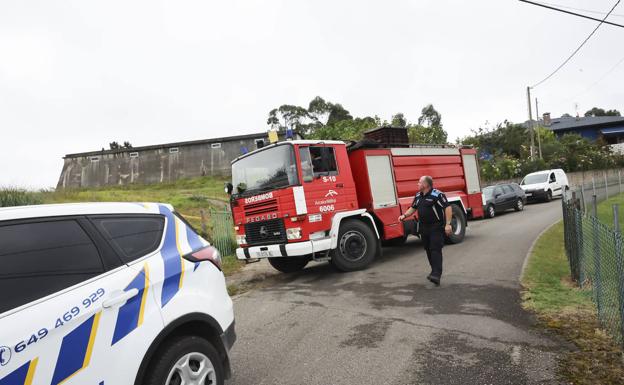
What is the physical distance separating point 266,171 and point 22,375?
6.21 m

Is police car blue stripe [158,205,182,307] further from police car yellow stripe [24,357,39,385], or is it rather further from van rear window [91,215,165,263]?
police car yellow stripe [24,357,39,385]

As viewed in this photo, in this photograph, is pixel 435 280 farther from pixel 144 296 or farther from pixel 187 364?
pixel 144 296

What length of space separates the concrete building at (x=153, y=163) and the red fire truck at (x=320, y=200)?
2788 cm

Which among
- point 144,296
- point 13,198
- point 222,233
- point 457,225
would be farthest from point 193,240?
point 13,198

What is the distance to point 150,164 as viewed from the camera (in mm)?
38125

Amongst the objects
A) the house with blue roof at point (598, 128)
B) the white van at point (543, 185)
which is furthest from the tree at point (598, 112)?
the white van at point (543, 185)

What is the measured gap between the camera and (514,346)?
13.8 ft

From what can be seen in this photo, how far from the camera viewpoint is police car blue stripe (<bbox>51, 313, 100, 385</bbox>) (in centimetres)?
219

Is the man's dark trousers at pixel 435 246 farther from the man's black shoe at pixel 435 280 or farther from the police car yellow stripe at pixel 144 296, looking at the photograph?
the police car yellow stripe at pixel 144 296

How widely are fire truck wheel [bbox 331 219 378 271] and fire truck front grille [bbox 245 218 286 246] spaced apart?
1156 mm

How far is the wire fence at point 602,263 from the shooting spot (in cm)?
392

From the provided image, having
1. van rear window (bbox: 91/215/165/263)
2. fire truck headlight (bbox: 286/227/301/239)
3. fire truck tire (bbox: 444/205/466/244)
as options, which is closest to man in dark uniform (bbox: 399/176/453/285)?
fire truck headlight (bbox: 286/227/301/239)

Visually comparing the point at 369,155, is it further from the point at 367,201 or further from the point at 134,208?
the point at 134,208

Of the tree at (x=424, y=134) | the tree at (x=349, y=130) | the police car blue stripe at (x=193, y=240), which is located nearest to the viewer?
the police car blue stripe at (x=193, y=240)
